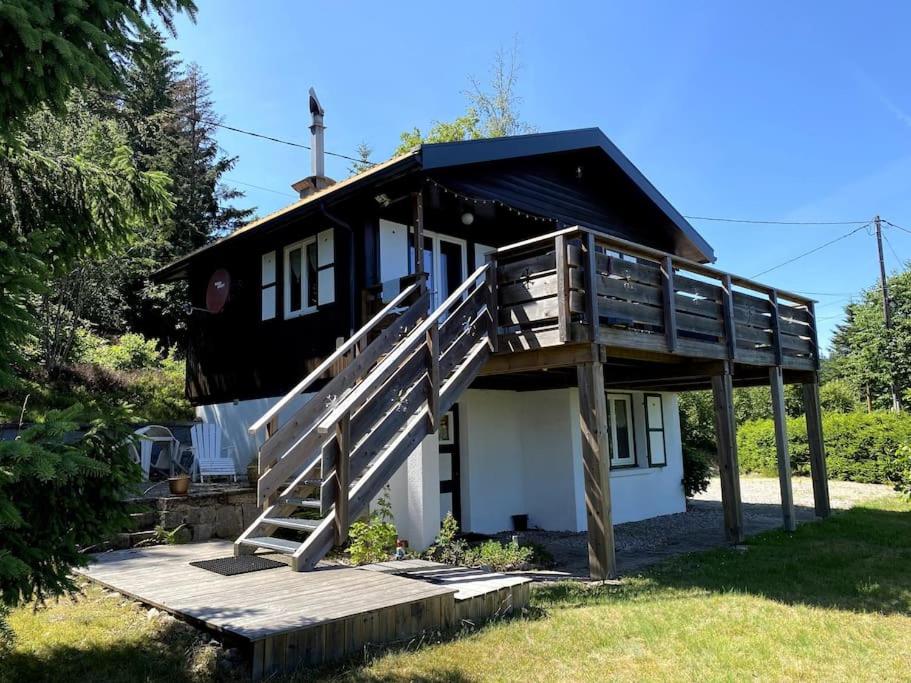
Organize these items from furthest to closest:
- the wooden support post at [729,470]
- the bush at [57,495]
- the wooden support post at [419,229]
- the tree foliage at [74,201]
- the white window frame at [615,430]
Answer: the white window frame at [615,430] < the wooden support post at [729,470] < the wooden support post at [419,229] < the tree foliage at [74,201] < the bush at [57,495]

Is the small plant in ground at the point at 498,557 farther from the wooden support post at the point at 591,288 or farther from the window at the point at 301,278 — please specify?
the window at the point at 301,278

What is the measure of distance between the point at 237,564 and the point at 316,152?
305 inches

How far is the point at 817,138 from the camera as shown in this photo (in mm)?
19609

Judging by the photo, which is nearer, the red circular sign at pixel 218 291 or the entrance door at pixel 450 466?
the entrance door at pixel 450 466

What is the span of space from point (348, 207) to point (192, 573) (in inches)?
208

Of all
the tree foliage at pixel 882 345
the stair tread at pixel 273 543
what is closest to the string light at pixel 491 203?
the stair tread at pixel 273 543

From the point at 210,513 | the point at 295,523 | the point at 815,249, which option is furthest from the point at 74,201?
the point at 815,249

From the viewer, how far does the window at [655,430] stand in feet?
41.3

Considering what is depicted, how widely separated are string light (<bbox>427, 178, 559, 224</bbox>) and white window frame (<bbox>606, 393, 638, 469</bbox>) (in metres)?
3.42

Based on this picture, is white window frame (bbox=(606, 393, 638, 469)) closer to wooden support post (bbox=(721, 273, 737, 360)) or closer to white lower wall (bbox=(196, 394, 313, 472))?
wooden support post (bbox=(721, 273, 737, 360))

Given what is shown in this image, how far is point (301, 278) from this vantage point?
34.2ft

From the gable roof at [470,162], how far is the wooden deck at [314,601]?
4564 millimetres

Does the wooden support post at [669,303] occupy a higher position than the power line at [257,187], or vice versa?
the power line at [257,187]

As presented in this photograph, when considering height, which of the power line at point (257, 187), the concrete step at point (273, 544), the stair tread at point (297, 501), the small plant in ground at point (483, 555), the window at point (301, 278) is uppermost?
the power line at point (257, 187)
